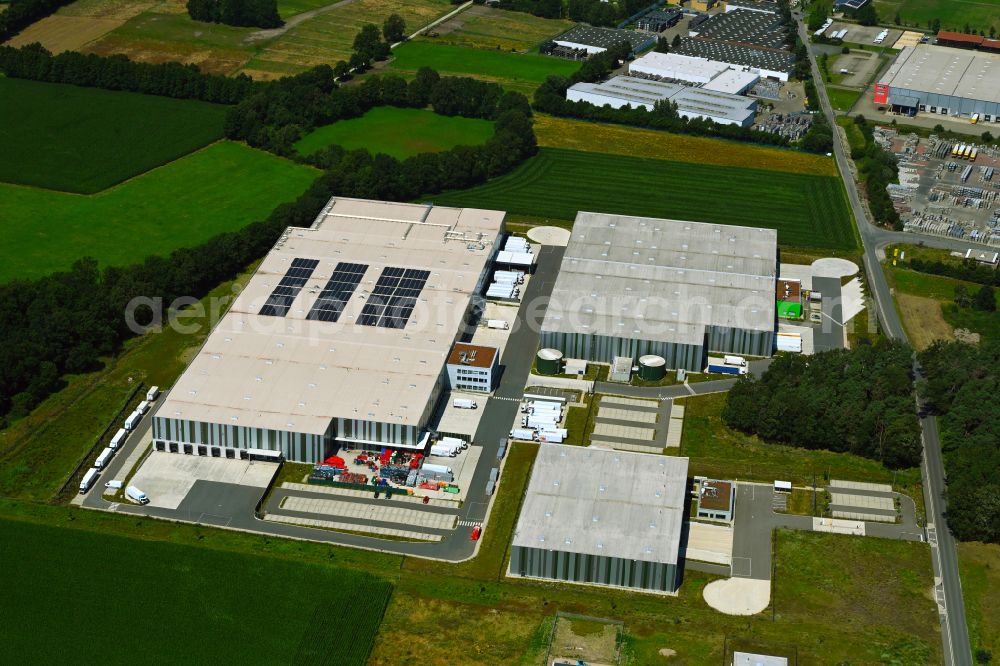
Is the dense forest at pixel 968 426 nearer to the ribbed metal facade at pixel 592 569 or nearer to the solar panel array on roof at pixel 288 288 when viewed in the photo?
the ribbed metal facade at pixel 592 569

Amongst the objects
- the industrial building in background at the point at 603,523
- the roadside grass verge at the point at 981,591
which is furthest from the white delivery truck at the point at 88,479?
the roadside grass verge at the point at 981,591

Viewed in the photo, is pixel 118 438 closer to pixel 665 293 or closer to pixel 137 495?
pixel 137 495

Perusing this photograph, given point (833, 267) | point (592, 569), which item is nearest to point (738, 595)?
point (592, 569)

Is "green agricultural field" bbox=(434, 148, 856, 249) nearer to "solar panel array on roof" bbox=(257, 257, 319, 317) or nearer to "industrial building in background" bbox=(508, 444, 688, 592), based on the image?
"solar panel array on roof" bbox=(257, 257, 319, 317)

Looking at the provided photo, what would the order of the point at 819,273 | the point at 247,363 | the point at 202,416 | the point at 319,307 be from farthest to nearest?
the point at 819,273, the point at 319,307, the point at 247,363, the point at 202,416

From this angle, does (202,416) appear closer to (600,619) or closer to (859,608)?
(600,619)

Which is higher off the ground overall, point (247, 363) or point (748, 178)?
point (247, 363)

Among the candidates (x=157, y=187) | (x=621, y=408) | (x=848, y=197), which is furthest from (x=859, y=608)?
(x=157, y=187)

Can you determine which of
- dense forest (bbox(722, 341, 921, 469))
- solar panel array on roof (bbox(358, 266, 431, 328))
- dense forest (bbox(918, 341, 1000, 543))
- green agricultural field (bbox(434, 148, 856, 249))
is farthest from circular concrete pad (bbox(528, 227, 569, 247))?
dense forest (bbox(918, 341, 1000, 543))
